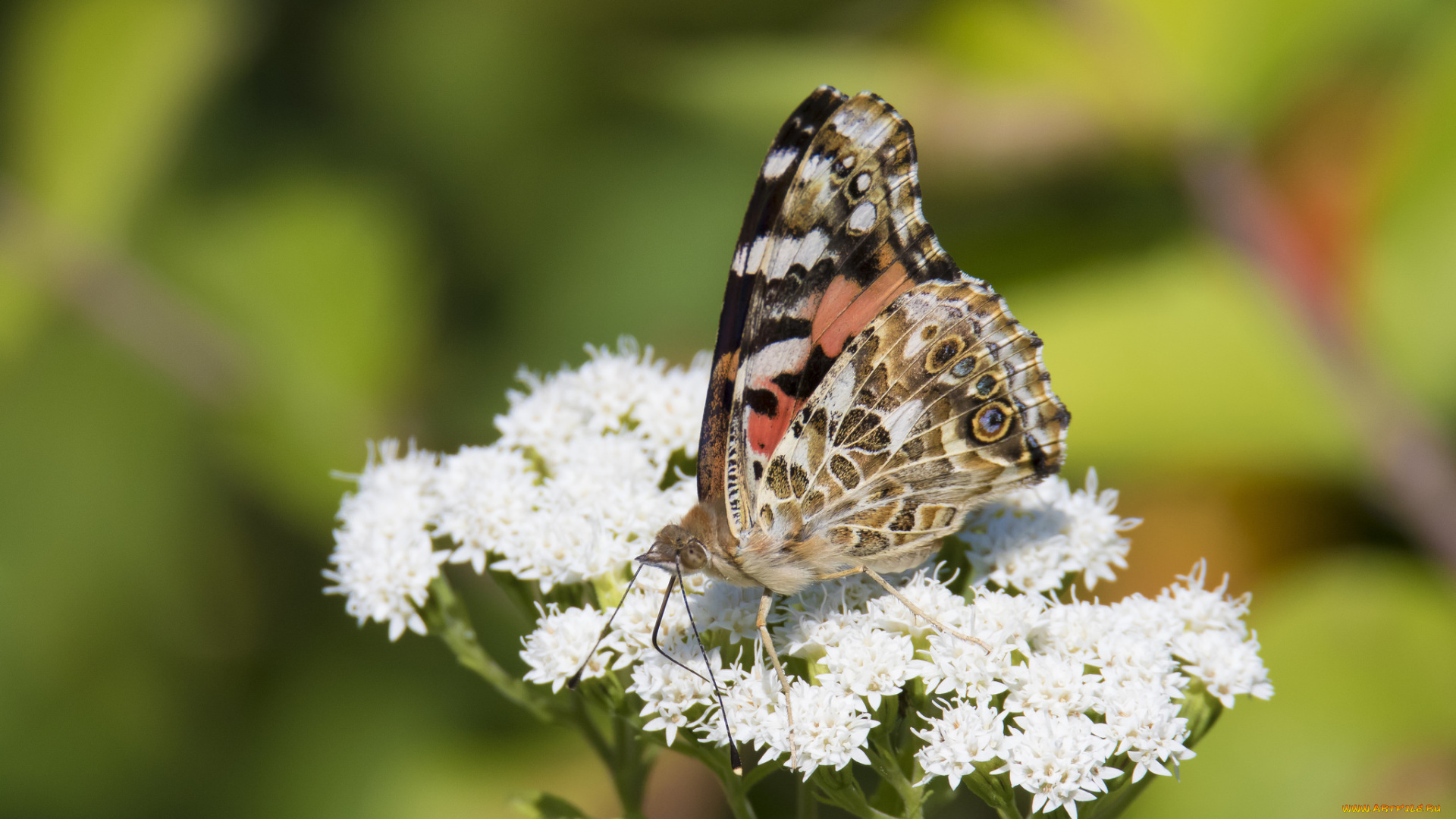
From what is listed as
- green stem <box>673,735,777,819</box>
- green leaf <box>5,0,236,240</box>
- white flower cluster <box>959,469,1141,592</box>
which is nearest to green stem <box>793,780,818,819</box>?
green stem <box>673,735,777,819</box>

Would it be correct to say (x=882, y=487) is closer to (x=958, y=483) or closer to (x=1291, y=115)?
(x=958, y=483)

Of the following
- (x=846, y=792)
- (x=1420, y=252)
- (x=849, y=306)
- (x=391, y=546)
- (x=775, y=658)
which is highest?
(x=1420, y=252)

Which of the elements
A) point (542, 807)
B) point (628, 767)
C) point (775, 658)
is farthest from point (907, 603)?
point (542, 807)

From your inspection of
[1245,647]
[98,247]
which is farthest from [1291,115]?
[98,247]

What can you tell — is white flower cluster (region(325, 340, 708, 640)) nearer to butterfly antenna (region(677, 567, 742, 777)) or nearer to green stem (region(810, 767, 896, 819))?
butterfly antenna (region(677, 567, 742, 777))

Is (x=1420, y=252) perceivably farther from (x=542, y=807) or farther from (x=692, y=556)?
(x=542, y=807)
